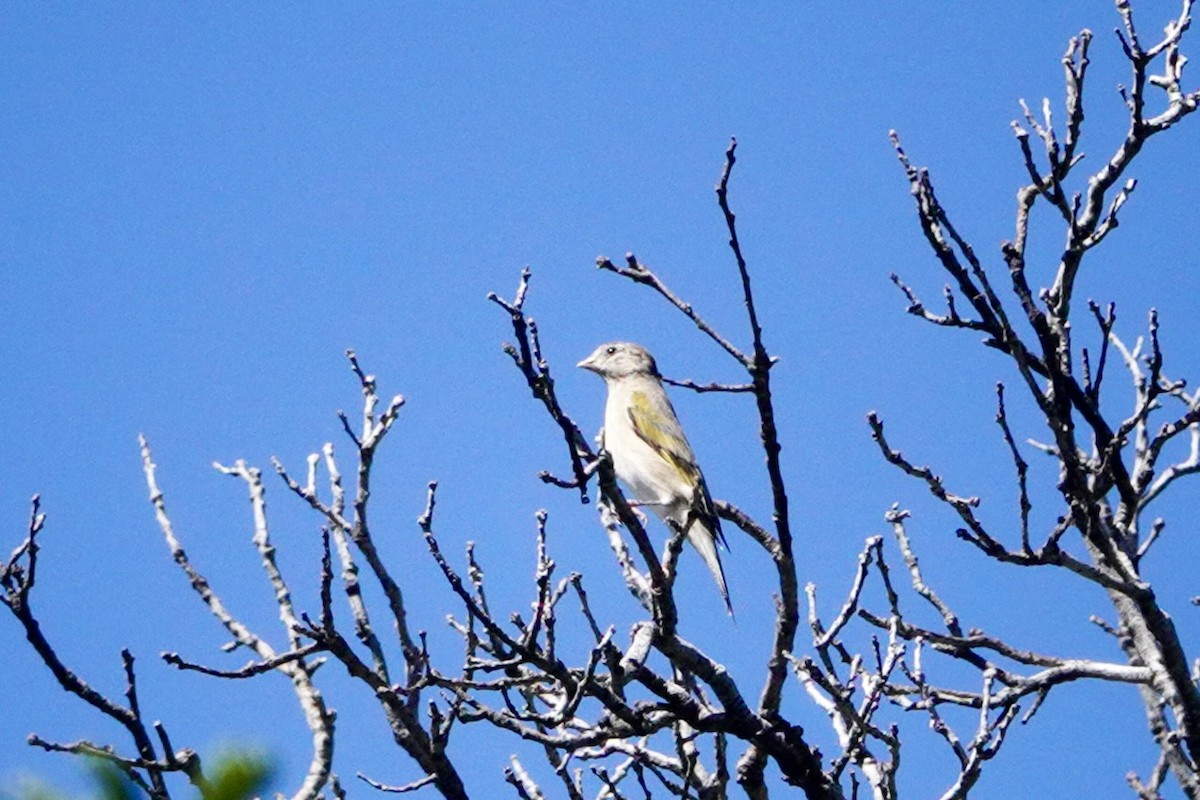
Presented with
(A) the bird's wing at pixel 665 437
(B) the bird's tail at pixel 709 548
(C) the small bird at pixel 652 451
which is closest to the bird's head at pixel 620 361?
(C) the small bird at pixel 652 451

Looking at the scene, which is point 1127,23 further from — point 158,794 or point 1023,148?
point 158,794

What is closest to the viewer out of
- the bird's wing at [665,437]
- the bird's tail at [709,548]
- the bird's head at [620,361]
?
the bird's tail at [709,548]

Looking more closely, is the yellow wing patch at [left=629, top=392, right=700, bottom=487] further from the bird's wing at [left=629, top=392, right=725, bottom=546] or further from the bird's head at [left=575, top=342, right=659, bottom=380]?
the bird's head at [left=575, top=342, right=659, bottom=380]

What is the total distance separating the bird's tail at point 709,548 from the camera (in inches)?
345

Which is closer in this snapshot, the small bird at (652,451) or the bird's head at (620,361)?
the small bird at (652,451)

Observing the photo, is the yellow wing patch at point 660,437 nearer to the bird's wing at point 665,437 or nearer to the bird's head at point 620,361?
the bird's wing at point 665,437

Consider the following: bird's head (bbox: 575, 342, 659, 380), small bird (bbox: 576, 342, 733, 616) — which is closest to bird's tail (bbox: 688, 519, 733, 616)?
small bird (bbox: 576, 342, 733, 616)

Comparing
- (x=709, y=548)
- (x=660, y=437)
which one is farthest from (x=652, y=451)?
(x=709, y=548)

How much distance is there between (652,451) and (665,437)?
0.20 m

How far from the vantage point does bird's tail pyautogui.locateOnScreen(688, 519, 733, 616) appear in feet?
28.7

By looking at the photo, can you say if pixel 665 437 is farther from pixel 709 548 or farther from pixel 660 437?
pixel 709 548

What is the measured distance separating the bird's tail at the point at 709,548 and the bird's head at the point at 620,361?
8.86 ft

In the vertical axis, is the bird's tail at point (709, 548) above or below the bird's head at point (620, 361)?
below

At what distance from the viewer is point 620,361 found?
464 inches
